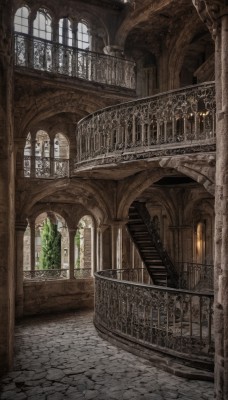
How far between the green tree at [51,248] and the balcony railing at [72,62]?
838 cm

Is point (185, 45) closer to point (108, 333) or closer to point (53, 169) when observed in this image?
point (53, 169)

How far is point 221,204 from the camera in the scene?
6.89 meters

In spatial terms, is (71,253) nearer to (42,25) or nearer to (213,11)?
(42,25)

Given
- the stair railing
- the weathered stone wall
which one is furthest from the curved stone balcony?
the weathered stone wall

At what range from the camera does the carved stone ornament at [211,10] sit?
687 cm

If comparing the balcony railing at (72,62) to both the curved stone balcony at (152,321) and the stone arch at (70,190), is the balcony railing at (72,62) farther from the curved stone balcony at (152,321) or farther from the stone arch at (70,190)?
the curved stone balcony at (152,321)

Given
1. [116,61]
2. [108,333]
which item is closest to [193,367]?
[108,333]

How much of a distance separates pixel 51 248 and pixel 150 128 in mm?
11277

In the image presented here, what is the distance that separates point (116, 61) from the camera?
559 inches

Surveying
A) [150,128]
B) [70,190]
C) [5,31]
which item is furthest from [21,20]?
[150,128]

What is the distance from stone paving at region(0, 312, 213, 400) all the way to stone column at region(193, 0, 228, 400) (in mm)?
856

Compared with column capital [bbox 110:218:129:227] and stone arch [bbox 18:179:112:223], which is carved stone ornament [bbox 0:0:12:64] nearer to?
stone arch [bbox 18:179:112:223]

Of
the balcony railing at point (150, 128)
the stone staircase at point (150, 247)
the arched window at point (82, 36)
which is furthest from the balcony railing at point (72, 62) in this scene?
the stone staircase at point (150, 247)

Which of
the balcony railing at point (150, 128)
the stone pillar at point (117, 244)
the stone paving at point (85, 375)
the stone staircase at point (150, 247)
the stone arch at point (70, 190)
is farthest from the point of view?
the stone staircase at point (150, 247)
